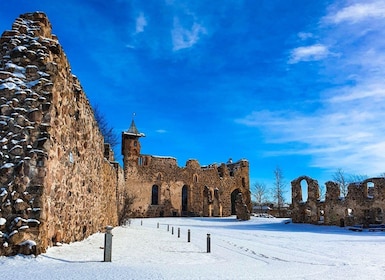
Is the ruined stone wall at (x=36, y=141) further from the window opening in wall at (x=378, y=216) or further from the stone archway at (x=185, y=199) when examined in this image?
the stone archway at (x=185, y=199)

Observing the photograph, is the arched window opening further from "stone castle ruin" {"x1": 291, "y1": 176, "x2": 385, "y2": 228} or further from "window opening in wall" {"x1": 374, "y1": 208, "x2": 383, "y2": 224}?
"window opening in wall" {"x1": 374, "y1": 208, "x2": 383, "y2": 224}

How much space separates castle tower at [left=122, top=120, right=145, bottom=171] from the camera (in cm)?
4122

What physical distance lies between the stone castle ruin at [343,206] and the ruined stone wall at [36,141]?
22.4m

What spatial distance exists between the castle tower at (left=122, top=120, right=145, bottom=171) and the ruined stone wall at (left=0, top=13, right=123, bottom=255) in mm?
30864

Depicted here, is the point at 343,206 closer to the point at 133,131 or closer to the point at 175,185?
the point at 175,185

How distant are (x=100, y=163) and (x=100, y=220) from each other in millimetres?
2488

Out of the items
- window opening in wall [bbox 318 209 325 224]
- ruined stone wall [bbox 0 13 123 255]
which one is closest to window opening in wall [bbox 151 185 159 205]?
window opening in wall [bbox 318 209 325 224]

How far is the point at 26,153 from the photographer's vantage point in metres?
7.58

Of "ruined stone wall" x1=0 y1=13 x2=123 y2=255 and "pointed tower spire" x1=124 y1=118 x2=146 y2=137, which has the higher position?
"pointed tower spire" x1=124 y1=118 x2=146 y2=137

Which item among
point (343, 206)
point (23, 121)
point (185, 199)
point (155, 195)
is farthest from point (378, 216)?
point (23, 121)

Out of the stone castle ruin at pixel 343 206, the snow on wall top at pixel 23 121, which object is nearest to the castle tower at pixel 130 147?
the stone castle ruin at pixel 343 206

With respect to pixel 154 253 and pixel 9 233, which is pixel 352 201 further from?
pixel 9 233

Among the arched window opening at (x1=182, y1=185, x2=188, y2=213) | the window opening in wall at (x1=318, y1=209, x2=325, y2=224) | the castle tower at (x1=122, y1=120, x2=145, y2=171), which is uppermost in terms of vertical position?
the castle tower at (x1=122, y1=120, x2=145, y2=171)

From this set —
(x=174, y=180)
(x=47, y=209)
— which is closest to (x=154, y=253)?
(x=47, y=209)
